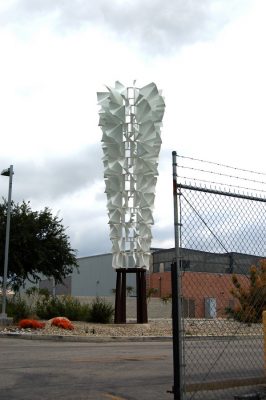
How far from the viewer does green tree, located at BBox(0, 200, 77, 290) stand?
32.9 metres

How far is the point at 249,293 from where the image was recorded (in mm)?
7465

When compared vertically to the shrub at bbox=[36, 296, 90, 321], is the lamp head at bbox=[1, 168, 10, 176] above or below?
above

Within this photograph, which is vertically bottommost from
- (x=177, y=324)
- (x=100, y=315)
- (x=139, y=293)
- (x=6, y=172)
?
(x=177, y=324)

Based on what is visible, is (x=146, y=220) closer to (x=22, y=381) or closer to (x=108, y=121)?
(x=108, y=121)

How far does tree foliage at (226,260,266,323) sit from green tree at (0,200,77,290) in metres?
25.6

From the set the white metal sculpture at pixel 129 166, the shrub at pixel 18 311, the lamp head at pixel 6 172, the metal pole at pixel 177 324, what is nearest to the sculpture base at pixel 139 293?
the white metal sculpture at pixel 129 166

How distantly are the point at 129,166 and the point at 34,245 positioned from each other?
7.81 metres

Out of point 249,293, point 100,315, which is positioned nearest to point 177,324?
point 249,293

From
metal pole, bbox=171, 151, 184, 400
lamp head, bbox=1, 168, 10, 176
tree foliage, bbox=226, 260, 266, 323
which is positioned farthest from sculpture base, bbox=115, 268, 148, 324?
metal pole, bbox=171, 151, 184, 400

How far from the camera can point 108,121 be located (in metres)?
29.4

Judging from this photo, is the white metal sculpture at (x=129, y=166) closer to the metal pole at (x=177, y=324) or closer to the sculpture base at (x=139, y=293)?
the sculpture base at (x=139, y=293)

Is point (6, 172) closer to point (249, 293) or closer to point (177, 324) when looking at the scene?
point (249, 293)

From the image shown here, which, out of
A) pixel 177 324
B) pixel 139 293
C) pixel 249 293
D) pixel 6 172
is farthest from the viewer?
pixel 139 293

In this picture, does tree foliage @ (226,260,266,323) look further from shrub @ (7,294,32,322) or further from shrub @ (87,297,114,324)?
shrub @ (87,297,114,324)
